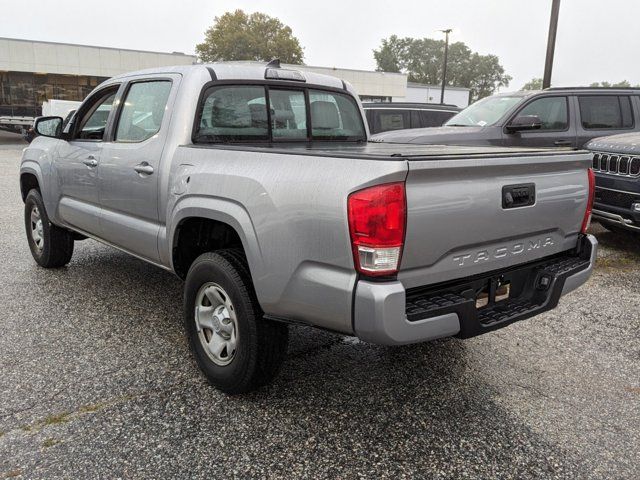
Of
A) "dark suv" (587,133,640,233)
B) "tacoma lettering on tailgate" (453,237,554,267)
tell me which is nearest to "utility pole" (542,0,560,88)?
"dark suv" (587,133,640,233)

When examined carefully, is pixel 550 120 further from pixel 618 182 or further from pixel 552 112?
pixel 618 182

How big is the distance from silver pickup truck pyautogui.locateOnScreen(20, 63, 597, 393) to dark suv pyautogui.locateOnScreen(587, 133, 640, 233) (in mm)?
3123

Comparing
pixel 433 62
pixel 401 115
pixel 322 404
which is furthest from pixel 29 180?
pixel 433 62

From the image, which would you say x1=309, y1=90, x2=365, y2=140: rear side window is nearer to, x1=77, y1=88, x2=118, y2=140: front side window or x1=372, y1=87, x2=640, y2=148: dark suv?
x1=77, y1=88, x2=118, y2=140: front side window

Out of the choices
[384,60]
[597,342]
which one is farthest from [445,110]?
[384,60]

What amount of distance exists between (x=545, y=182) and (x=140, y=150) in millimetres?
2541

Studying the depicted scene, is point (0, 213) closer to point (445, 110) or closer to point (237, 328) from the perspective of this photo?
point (237, 328)

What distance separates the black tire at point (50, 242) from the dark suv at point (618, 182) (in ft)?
18.7

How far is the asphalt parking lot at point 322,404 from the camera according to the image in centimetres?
251

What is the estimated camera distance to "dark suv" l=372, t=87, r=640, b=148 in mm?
7648

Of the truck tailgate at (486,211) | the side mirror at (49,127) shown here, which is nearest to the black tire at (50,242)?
the side mirror at (49,127)

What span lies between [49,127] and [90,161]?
97cm

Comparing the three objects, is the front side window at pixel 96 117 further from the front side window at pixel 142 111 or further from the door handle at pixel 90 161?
the front side window at pixel 142 111

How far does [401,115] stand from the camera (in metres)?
10.8
